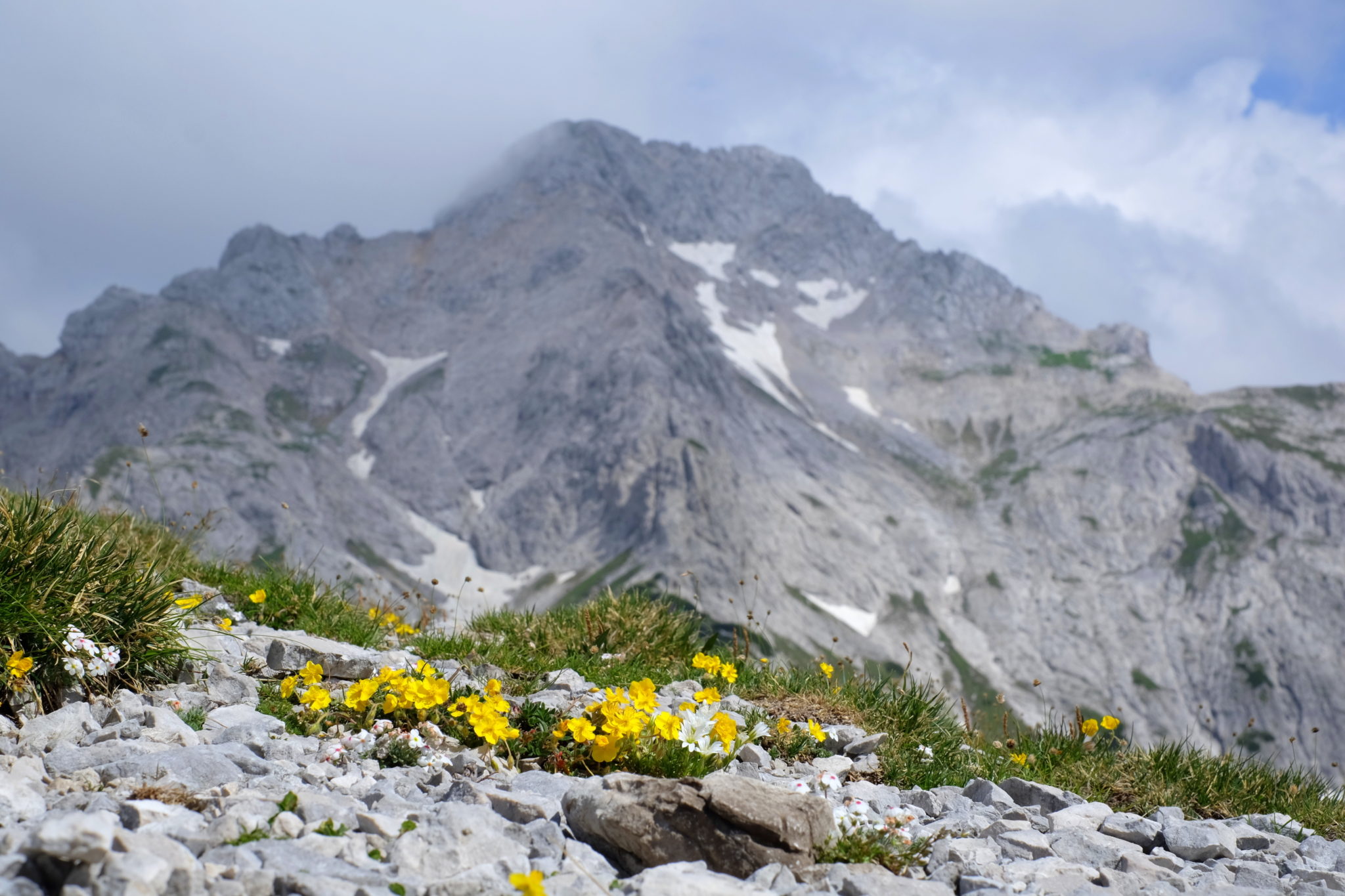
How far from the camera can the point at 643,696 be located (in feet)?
21.4

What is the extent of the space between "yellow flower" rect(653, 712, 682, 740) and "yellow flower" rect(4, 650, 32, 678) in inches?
172

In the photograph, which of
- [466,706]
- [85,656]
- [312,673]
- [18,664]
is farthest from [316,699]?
[18,664]

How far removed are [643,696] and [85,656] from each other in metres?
4.19

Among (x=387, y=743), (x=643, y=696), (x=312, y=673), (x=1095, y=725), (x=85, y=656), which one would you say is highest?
(x=1095, y=725)

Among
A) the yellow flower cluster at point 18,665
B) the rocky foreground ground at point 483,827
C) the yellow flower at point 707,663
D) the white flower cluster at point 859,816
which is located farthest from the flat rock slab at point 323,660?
the white flower cluster at point 859,816

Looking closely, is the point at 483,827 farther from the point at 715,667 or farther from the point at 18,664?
the point at 715,667

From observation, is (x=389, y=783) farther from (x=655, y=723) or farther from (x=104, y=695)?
(x=104, y=695)

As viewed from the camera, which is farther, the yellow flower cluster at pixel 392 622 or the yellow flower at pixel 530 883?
the yellow flower cluster at pixel 392 622

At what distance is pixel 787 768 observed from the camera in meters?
7.39

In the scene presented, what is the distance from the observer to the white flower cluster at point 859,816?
5.69 metres

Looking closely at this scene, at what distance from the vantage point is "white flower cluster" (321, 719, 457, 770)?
20.3 feet

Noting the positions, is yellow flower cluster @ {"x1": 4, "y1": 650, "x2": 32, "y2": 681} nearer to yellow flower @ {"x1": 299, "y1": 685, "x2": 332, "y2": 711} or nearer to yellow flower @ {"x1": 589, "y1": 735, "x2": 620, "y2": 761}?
yellow flower @ {"x1": 299, "y1": 685, "x2": 332, "y2": 711}

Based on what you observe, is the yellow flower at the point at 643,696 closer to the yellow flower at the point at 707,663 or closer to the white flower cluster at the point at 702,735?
the white flower cluster at the point at 702,735

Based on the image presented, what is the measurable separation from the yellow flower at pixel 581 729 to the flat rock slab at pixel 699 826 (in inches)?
28.3
